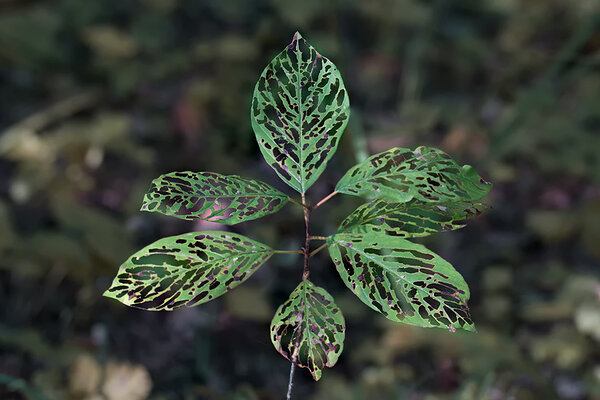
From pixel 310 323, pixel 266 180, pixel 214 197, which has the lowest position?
pixel 266 180

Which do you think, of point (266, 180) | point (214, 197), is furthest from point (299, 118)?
point (266, 180)

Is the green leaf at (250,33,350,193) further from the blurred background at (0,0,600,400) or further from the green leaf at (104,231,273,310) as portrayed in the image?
the blurred background at (0,0,600,400)

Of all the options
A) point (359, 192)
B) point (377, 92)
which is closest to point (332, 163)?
point (377, 92)

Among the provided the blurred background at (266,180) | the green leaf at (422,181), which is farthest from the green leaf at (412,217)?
the blurred background at (266,180)

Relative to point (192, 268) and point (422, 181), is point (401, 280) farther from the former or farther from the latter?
point (192, 268)

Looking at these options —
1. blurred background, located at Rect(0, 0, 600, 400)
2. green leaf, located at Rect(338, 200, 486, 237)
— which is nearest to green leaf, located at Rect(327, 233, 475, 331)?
green leaf, located at Rect(338, 200, 486, 237)

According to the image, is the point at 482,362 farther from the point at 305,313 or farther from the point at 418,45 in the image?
the point at 418,45
